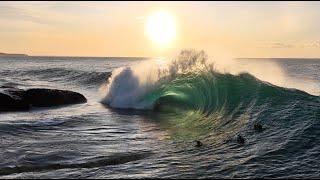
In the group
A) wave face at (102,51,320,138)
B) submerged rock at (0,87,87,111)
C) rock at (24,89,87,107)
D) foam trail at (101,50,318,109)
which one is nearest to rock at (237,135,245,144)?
wave face at (102,51,320,138)

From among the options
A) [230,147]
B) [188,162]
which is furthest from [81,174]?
[230,147]

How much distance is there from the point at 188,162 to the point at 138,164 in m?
1.15

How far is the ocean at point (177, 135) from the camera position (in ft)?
31.1

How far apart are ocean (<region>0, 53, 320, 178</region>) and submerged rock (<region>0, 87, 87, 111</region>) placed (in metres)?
0.91

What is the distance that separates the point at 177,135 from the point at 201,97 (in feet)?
27.0

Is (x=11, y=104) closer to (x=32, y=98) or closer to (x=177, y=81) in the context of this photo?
(x=32, y=98)

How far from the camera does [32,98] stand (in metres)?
22.2

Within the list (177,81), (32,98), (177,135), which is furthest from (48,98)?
(177,135)

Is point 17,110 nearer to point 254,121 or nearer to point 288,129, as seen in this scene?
point 254,121

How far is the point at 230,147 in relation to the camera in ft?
37.3

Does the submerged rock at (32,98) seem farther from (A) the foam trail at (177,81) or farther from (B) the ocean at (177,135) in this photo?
(A) the foam trail at (177,81)

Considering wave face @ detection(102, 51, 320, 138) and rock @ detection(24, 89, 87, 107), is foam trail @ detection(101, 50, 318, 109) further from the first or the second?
rock @ detection(24, 89, 87, 107)

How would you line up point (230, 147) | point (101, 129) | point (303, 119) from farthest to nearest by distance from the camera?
point (101, 129) → point (303, 119) → point (230, 147)

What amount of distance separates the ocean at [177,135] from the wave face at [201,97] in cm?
5
